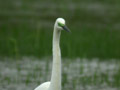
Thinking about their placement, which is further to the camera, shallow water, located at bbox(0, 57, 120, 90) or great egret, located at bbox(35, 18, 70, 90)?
shallow water, located at bbox(0, 57, 120, 90)

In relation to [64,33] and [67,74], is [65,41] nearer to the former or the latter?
[64,33]

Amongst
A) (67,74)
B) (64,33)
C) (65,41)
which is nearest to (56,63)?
(67,74)

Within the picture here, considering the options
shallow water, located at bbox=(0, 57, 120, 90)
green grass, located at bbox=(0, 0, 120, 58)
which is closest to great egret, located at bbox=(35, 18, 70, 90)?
shallow water, located at bbox=(0, 57, 120, 90)

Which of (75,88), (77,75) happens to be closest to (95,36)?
(77,75)

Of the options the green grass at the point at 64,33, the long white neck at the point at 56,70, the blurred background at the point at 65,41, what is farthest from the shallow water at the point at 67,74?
the long white neck at the point at 56,70

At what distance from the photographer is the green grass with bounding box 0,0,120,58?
14297 millimetres

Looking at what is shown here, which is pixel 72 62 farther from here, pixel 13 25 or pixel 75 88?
pixel 13 25

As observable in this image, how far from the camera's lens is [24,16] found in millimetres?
20094

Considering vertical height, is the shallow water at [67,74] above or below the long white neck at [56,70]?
below

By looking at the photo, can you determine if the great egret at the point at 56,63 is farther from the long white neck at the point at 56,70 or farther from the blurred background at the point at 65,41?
the blurred background at the point at 65,41

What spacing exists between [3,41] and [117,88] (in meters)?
5.23

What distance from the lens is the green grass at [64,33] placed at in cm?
1430

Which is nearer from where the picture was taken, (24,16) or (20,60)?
(20,60)

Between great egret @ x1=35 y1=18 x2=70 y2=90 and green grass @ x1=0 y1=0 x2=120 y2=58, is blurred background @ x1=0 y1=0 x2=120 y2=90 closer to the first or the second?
green grass @ x1=0 y1=0 x2=120 y2=58
